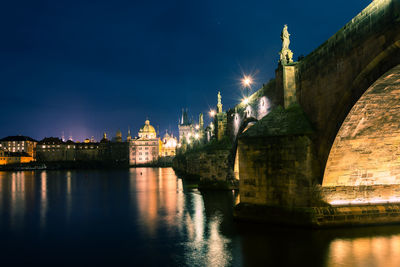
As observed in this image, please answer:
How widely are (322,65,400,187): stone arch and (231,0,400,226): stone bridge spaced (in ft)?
0.13

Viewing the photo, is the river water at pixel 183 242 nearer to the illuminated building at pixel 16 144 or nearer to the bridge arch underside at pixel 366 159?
the bridge arch underside at pixel 366 159

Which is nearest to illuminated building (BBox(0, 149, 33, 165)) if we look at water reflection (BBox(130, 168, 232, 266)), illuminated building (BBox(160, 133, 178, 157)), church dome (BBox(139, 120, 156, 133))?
church dome (BBox(139, 120, 156, 133))

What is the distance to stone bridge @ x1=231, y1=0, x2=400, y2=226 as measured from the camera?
12078mm

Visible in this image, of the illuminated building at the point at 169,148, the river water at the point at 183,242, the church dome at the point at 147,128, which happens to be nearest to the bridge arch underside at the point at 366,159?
the river water at the point at 183,242

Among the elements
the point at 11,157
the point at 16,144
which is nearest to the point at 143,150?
the point at 11,157

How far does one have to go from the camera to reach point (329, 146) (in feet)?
43.9

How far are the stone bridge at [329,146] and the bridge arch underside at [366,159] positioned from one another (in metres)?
0.04

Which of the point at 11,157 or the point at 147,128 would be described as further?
the point at 147,128

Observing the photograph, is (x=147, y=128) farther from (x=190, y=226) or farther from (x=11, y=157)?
(x=190, y=226)

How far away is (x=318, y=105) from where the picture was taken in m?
14.3

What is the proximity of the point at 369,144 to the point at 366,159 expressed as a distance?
2.54 ft

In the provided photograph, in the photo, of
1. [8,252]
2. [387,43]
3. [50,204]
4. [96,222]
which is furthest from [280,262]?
[50,204]

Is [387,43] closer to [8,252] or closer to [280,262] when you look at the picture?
[280,262]

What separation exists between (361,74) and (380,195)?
5.97 m
